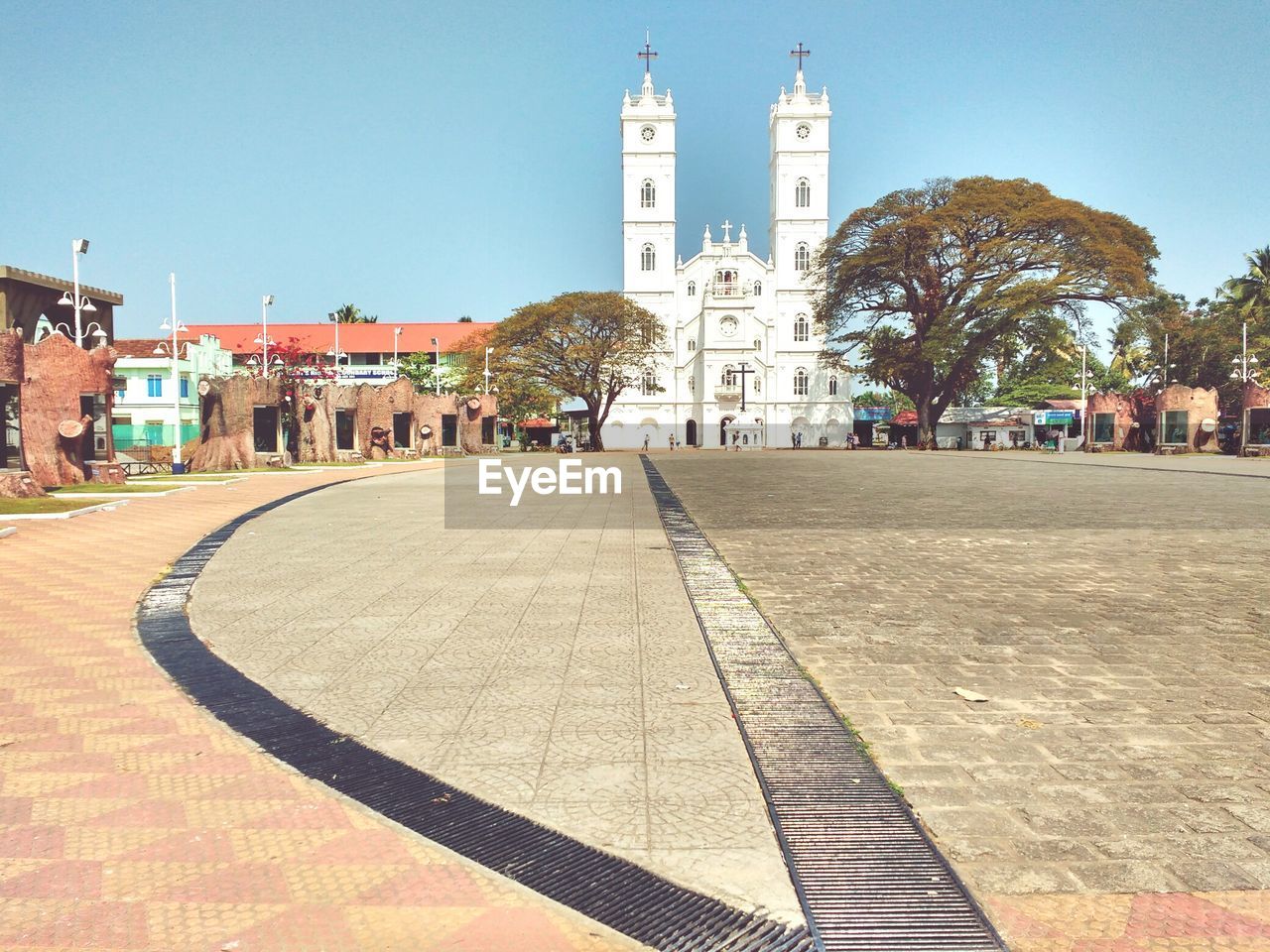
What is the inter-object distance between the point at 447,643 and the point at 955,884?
374 centimetres

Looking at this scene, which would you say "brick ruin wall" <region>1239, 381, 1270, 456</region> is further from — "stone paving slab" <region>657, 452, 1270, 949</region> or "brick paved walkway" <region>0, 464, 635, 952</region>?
"brick paved walkway" <region>0, 464, 635, 952</region>

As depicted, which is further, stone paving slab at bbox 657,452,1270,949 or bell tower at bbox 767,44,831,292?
bell tower at bbox 767,44,831,292

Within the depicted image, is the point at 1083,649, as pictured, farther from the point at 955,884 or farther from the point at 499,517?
the point at 499,517

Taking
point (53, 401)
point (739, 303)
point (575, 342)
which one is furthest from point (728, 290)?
point (53, 401)

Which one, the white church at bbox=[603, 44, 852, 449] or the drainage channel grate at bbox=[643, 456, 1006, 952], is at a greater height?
the white church at bbox=[603, 44, 852, 449]

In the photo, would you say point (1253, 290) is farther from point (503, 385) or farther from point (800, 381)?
point (503, 385)

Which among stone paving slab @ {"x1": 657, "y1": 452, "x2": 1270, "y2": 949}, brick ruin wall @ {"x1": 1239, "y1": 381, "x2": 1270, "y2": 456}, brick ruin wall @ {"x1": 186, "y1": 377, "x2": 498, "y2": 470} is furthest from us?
brick ruin wall @ {"x1": 1239, "y1": 381, "x2": 1270, "y2": 456}

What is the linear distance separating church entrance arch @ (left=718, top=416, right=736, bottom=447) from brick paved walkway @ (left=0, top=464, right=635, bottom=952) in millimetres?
74757

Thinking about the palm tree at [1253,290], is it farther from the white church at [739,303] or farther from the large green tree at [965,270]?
the white church at [739,303]

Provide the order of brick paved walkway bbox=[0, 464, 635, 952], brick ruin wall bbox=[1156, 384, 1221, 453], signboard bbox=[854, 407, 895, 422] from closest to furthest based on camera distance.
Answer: brick paved walkway bbox=[0, 464, 635, 952] → brick ruin wall bbox=[1156, 384, 1221, 453] → signboard bbox=[854, 407, 895, 422]

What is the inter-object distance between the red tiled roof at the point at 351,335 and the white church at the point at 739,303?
1811 cm

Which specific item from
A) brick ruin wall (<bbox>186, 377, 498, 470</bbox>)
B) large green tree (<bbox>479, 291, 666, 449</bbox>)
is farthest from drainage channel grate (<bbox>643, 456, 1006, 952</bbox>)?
large green tree (<bbox>479, 291, 666, 449</bbox>)

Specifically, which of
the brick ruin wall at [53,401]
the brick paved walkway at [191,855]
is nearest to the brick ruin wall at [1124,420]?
the brick ruin wall at [53,401]

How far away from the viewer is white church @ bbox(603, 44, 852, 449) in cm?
8031
